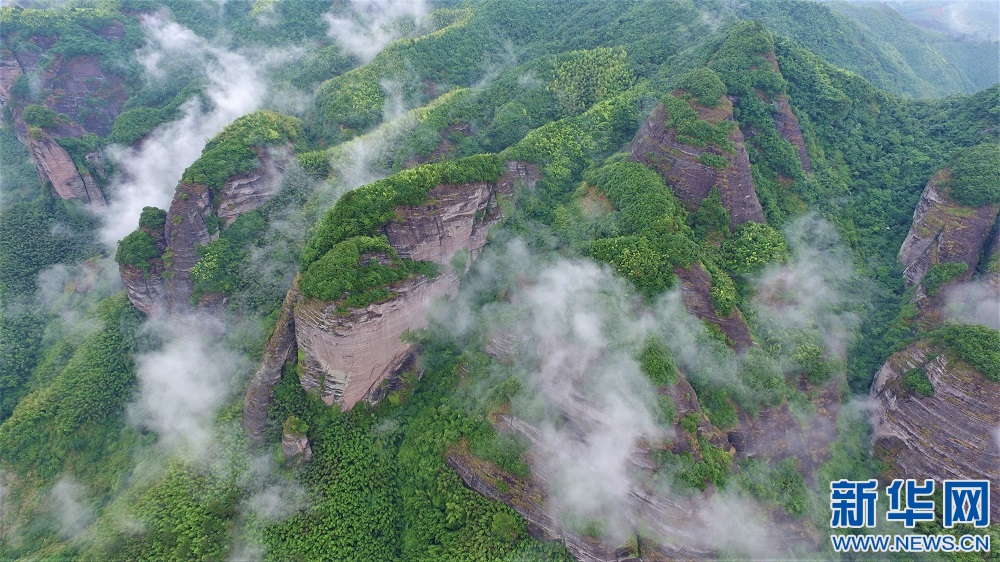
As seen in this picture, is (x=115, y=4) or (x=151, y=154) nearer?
(x=151, y=154)

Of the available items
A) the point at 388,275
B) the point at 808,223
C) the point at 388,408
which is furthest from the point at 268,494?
the point at 808,223

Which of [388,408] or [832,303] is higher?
[832,303]

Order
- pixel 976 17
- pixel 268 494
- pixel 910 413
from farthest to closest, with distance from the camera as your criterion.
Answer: pixel 976 17 < pixel 268 494 < pixel 910 413

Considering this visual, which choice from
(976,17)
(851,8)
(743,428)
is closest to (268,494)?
(743,428)

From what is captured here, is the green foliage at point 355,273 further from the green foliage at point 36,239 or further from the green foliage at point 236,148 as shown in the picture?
the green foliage at point 36,239

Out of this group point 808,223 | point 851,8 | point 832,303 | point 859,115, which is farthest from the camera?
point 851,8

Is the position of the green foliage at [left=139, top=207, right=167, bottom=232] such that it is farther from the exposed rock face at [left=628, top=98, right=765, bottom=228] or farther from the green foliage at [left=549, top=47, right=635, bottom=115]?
the exposed rock face at [left=628, top=98, right=765, bottom=228]

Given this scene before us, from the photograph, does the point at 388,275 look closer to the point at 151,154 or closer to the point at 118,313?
the point at 118,313

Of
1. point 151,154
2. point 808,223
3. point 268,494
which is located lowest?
point 268,494
